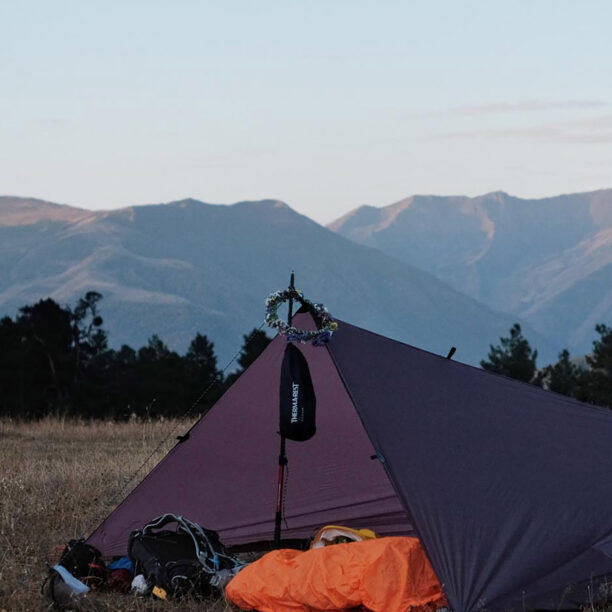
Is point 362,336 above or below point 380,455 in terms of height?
above

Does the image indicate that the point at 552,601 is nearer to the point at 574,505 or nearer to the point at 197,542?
the point at 574,505

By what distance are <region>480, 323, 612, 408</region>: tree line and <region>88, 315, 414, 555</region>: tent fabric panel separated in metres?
14.9

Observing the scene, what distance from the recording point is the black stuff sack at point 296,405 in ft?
24.1

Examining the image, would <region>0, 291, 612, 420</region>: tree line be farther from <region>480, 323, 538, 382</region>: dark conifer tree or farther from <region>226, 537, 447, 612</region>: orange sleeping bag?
<region>226, 537, 447, 612</region>: orange sleeping bag

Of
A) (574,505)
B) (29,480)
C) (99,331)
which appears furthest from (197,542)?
(99,331)

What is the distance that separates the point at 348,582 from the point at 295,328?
1.77m

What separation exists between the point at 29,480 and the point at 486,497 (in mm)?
5053

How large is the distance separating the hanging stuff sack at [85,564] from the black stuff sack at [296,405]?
1439mm

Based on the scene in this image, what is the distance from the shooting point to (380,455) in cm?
718

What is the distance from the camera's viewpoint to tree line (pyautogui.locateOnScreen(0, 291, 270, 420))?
23.4 m

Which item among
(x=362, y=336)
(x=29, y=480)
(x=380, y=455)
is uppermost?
(x=362, y=336)

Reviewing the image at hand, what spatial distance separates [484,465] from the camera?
7.45 m

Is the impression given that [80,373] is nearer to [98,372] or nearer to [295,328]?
[98,372]

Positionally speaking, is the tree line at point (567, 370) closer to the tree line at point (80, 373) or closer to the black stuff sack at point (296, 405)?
the tree line at point (80, 373)
